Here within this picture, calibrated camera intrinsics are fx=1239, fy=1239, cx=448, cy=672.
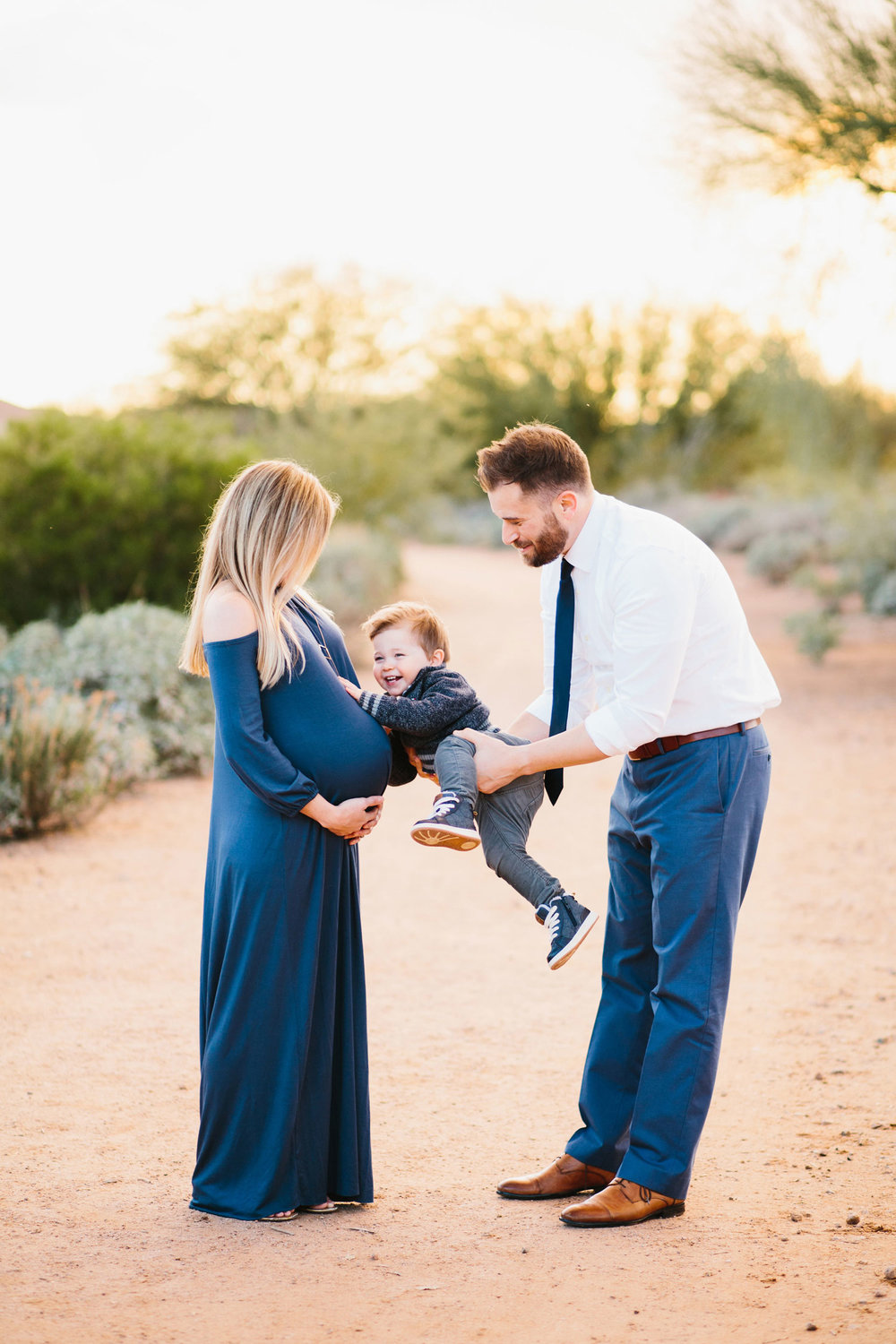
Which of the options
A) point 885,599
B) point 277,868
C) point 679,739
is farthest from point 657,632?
point 885,599

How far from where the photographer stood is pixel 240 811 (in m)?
3.49

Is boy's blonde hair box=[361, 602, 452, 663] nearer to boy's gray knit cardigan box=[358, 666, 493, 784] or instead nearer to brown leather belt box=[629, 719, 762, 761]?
boy's gray knit cardigan box=[358, 666, 493, 784]

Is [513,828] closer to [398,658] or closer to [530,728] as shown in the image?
[530,728]

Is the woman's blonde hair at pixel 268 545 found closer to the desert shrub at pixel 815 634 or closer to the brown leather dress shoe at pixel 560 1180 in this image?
the brown leather dress shoe at pixel 560 1180

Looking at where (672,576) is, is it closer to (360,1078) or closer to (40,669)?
(360,1078)

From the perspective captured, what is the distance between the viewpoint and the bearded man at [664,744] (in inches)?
130

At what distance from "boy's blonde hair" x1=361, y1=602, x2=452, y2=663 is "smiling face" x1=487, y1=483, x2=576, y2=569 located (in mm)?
471

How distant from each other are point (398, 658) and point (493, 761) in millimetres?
470

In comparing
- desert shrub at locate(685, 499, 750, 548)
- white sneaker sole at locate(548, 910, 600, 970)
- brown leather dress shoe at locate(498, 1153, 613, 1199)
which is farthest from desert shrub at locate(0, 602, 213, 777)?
desert shrub at locate(685, 499, 750, 548)

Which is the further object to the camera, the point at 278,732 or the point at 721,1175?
the point at 721,1175

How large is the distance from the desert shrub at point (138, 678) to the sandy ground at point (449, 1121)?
1203 millimetres

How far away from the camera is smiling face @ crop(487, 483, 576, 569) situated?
134 inches

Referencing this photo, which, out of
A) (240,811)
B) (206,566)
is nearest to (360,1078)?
(240,811)

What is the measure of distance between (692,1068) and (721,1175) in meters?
0.76
